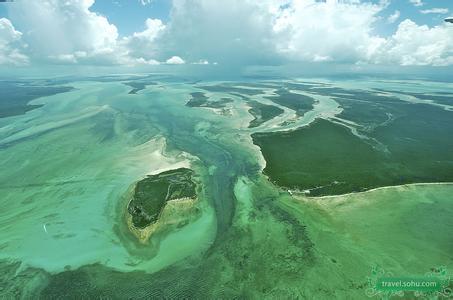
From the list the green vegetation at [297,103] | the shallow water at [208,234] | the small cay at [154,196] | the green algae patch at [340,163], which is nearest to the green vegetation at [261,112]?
the green vegetation at [297,103]

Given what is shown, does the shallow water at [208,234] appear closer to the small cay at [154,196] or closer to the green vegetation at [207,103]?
the small cay at [154,196]

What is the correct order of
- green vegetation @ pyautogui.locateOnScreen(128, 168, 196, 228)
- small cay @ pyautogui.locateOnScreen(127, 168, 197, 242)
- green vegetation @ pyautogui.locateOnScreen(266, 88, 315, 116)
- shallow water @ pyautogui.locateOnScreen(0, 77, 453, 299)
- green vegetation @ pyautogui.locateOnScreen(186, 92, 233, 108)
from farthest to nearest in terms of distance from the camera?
green vegetation @ pyautogui.locateOnScreen(186, 92, 233, 108) < green vegetation @ pyautogui.locateOnScreen(266, 88, 315, 116) < green vegetation @ pyautogui.locateOnScreen(128, 168, 196, 228) < small cay @ pyautogui.locateOnScreen(127, 168, 197, 242) < shallow water @ pyautogui.locateOnScreen(0, 77, 453, 299)

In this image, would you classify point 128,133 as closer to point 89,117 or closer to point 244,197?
point 89,117

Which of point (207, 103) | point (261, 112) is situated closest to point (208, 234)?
point (261, 112)

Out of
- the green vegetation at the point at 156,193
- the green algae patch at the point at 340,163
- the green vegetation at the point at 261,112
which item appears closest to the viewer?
the green vegetation at the point at 156,193

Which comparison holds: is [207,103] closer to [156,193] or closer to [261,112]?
[261,112]

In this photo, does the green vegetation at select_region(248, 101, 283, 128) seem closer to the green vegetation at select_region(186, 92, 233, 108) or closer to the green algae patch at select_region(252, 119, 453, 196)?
the green vegetation at select_region(186, 92, 233, 108)

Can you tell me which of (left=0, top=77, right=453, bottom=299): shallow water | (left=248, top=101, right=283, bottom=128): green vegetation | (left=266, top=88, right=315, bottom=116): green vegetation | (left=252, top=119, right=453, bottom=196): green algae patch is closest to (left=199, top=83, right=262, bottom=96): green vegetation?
(left=266, top=88, right=315, bottom=116): green vegetation
